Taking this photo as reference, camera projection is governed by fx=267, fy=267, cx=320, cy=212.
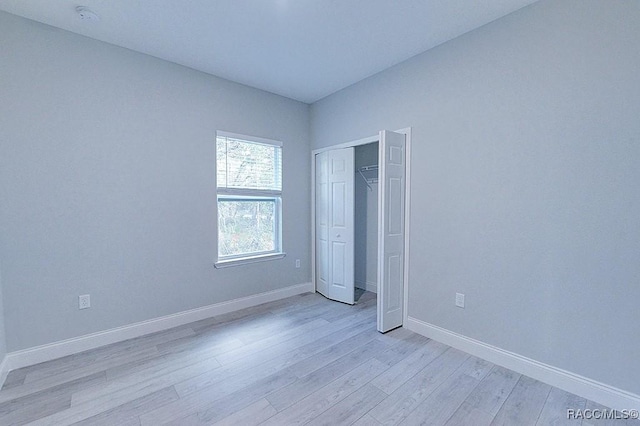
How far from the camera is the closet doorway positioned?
9.03ft

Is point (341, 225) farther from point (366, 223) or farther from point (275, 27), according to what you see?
point (275, 27)

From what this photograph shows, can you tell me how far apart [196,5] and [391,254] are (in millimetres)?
2744

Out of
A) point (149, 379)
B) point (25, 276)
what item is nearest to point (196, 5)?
point (25, 276)

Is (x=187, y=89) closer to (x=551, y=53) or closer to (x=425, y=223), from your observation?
(x=425, y=223)

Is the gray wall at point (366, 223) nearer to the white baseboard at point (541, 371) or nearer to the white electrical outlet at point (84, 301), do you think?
the white baseboard at point (541, 371)

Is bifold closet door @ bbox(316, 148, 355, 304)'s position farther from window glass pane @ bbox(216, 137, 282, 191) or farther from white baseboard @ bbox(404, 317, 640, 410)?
white baseboard @ bbox(404, 317, 640, 410)

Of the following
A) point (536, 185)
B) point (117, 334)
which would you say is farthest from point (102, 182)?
point (536, 185)

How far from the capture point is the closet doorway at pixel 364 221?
108 inches

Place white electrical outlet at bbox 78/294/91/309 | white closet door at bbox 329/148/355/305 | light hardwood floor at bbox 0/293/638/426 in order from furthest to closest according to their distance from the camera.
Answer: white closet door at bbox 329/148/355/305, white electrical outlet at bbox 78/294/91/309, light hardwood floor at bbox 0/293/638/426

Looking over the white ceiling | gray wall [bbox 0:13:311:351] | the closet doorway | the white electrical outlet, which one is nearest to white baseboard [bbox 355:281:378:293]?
the closet doorway

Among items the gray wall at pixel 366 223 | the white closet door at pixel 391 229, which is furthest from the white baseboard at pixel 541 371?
the gray wall at pixel 366 223

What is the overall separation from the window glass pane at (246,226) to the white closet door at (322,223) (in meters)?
0.66

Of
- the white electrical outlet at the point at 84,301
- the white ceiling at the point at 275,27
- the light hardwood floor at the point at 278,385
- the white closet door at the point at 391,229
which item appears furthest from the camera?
the white closet door at the point at 391,229

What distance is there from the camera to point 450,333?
255cm
